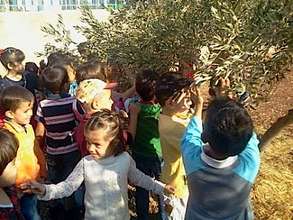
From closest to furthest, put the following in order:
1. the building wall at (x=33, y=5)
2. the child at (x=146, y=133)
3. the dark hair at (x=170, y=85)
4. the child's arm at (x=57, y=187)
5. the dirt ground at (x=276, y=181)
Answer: the child's arm at (x=57, y=187) < the dark hair at (x=170, y=85) < the child at (x=146, y=133) < the dirt ground at (x=276, y=181) < the building wall at (x=33, y=5)

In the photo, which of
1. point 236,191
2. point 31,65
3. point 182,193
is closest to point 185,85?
point 182,193

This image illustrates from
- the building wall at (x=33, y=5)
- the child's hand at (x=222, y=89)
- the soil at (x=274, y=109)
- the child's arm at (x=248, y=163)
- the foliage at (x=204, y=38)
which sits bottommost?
the soil at (x=274, y=109)

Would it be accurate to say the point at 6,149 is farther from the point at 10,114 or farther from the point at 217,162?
the point at 217,162

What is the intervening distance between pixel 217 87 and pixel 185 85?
0.44 meters

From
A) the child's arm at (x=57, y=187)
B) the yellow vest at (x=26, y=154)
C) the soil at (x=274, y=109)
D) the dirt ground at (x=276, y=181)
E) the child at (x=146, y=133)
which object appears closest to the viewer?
the child's arm at (x=57, y=187)

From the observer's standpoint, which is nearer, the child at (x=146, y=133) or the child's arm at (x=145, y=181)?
the child's arm at (x=145, y=181)

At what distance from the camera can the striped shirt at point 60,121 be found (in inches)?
173

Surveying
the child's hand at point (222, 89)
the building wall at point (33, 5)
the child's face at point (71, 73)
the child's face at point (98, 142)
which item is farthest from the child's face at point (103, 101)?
the building wall at point (33, 5)

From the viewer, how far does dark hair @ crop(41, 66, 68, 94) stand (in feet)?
14.5

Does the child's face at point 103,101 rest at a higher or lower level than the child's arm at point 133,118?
higher

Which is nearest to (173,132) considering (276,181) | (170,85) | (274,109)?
(170,85)

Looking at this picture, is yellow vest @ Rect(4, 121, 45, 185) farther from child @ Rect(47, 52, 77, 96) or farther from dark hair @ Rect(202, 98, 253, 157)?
dark hair @ Rect(202, 98, 253, 157)

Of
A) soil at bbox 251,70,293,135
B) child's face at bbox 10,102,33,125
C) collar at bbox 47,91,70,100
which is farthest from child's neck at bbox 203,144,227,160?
soil at bbox 251,70,293,135

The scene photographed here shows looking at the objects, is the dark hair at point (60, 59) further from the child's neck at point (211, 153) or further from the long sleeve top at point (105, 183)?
the child's neck at point (211, 153)
